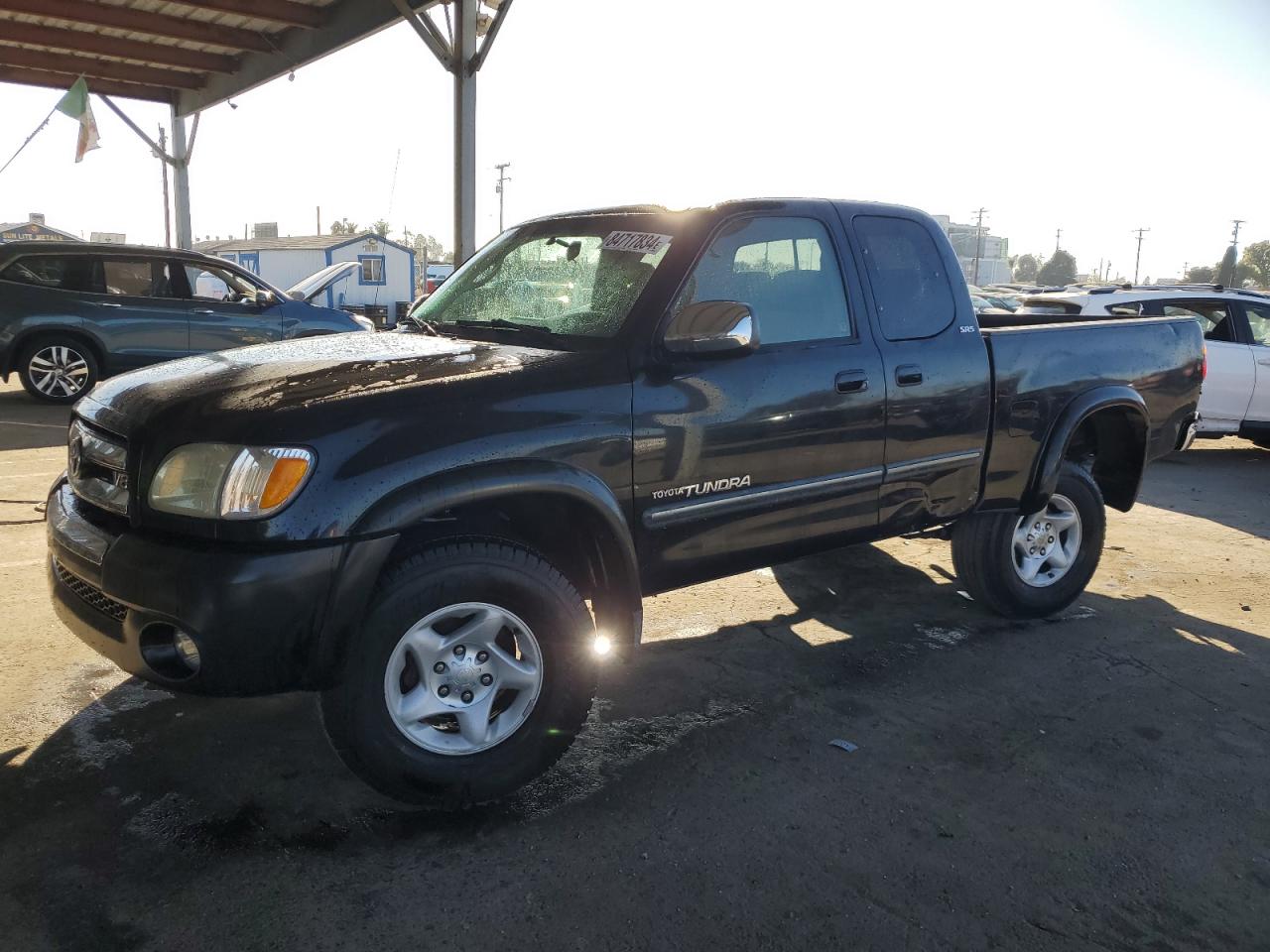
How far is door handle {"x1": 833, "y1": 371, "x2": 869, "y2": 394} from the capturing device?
365 centimetres

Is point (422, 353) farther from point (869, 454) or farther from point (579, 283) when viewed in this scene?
point (869, 454)

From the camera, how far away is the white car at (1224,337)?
30.6ft

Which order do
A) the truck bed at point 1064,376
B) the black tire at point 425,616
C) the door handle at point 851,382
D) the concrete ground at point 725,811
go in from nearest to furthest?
the concrete ground at point 725,811, the black tire at point 425,616, the door handle at point 851,382, the truck bed at point 1064,376

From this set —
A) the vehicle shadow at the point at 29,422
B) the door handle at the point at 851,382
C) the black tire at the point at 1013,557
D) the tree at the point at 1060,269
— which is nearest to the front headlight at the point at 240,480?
the door handle at the point at 851,382

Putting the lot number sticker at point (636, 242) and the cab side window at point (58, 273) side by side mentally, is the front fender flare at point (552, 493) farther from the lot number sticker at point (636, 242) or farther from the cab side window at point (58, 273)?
the cab side window at point (58, 273)

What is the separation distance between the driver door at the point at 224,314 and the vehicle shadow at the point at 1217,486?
A: 9.06m

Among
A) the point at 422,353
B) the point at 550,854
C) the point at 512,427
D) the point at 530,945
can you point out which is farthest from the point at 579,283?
the point at 530,945

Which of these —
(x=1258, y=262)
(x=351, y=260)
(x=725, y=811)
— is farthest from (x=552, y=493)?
(x=1258, y=262)

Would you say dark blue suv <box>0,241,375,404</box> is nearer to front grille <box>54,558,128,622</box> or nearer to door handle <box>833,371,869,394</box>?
front grille <box>54,558,128,622</box>

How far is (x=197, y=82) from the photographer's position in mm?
16219

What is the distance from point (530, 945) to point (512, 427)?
1401 mm

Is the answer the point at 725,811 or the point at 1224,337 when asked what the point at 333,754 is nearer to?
the point at 725,811

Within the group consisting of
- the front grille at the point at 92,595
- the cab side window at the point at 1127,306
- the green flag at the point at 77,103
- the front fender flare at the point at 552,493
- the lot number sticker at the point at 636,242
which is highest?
the green flag at the point at 77,103

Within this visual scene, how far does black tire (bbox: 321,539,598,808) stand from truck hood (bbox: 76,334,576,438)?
1.76ft
